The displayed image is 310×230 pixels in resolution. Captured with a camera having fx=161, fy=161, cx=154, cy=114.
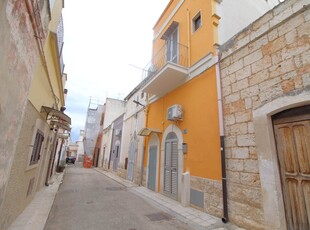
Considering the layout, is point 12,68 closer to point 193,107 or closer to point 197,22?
point 193,107

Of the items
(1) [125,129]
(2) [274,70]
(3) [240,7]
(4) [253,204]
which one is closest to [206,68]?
(2) [274,70]

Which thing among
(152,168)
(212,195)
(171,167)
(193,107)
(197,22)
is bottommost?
(212,195)

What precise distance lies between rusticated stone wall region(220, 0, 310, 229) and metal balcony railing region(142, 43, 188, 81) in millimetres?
2324

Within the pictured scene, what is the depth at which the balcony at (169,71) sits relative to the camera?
19.9 ft

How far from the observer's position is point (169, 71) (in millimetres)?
6129

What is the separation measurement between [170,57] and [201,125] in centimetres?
402

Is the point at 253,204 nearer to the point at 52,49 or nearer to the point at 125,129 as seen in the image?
the point at 52,49

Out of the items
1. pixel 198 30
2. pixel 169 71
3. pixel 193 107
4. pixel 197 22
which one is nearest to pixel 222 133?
pixel 193 107

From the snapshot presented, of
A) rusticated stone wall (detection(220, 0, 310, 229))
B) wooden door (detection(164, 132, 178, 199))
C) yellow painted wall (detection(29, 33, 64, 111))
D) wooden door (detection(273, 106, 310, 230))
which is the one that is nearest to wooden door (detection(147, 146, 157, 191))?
wooden door (detection(164, 132, 178, 199))

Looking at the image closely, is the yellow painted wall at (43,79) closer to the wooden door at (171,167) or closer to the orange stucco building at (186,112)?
the orange stucco building at (186,112)

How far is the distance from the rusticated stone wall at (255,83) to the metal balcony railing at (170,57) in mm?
2324

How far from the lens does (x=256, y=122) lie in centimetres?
362

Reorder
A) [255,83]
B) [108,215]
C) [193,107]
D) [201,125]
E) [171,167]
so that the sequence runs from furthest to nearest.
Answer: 1. [171,167]
2. [193,107]
3. [201,125]
4. [108,215]
5. [255,83]

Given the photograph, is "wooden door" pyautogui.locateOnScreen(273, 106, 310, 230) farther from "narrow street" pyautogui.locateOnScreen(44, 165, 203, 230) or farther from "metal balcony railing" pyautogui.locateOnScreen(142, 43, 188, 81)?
"metal balcony railing" pyautogui.locateOnScreen(142, 43, 188, 81)
